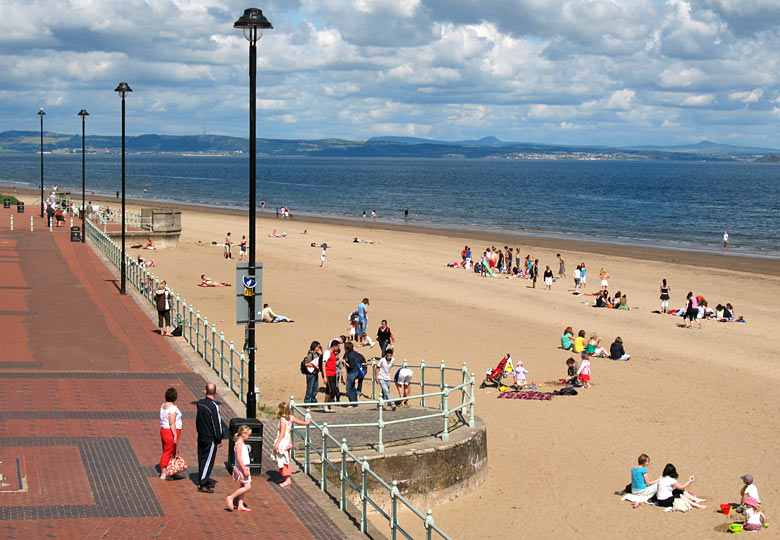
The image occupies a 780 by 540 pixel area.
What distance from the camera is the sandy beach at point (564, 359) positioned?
532 inches

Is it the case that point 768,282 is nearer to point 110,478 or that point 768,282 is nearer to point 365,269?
point 365,269

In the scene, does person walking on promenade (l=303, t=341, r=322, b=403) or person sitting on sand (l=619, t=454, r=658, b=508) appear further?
person walking on promenade (l=303, t=341, r=322, b=403)

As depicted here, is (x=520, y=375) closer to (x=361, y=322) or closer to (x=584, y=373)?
(x=584, y=373)

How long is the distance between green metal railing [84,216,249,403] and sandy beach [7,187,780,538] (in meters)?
0.81

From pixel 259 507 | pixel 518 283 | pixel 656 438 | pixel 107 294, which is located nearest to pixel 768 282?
pixel 518 283

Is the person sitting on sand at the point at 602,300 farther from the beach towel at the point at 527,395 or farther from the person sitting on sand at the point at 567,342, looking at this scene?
the beach towel at the point at 527,395

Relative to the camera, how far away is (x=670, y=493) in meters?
13.4

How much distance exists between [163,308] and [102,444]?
811cm

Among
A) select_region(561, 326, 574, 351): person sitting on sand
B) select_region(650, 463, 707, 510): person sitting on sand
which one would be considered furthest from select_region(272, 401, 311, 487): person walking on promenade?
select_region(561, 326, 574, 351): person sitting on sand

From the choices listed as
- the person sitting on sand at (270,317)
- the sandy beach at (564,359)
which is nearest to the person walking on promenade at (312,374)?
the sandy beach at (564,359)

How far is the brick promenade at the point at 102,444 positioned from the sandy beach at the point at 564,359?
275 centimetres

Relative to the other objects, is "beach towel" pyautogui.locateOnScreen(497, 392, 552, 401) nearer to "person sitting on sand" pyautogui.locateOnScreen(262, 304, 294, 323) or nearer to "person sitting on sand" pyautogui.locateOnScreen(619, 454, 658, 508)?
"person sitting on sand" pyautogui.locateOnScreen(619, 454, 658, 508)

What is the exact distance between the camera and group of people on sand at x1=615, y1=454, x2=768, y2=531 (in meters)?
12.9

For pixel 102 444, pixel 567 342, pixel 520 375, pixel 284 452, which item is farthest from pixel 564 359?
pixel 102 444
